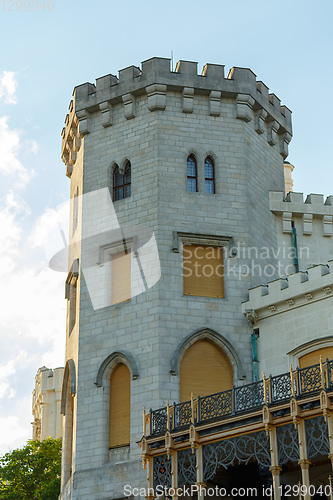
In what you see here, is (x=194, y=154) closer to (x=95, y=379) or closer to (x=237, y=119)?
(x=237, y=119)

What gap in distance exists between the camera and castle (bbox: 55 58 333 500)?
21469 millimetres

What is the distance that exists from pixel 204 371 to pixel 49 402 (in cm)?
2280

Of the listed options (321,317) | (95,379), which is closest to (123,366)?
(95,379)

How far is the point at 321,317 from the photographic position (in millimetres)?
22641

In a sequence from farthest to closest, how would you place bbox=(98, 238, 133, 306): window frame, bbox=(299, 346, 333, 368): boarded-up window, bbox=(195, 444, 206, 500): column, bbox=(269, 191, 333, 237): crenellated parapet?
bbox=(269, 191, 333, 237): crenellated parapet, bbox=(98, 238, 133, 306): window frame, bbox=(299, 346, 333, 368): boarded-up window, bbox=(195, 444, 206, 500): column

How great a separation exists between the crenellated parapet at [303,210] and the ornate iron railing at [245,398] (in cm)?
840

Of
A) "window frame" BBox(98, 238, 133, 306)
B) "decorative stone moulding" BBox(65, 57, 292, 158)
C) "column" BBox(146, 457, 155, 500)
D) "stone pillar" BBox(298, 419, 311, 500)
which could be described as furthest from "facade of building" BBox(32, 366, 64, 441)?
"stone pillar" BBox(298, 419, 311, 500)

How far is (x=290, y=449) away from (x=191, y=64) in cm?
1409

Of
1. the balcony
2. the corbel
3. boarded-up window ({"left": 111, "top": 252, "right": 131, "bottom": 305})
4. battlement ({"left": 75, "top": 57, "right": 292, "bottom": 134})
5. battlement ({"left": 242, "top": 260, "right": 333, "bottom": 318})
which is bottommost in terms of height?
the balcony

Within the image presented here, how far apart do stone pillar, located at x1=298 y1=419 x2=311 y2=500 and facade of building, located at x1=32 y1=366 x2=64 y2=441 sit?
2739 centimetres

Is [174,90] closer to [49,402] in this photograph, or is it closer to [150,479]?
[150,479]

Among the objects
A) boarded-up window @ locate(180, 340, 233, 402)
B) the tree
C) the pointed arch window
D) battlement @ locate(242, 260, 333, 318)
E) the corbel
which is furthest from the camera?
the tree

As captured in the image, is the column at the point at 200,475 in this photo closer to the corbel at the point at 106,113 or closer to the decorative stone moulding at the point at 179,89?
the decorative stone moulding at the point at 179,89

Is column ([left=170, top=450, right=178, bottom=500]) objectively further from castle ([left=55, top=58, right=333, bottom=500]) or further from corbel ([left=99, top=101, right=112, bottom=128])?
corbel ([left=99, top=101, right=112, bottom=128])
